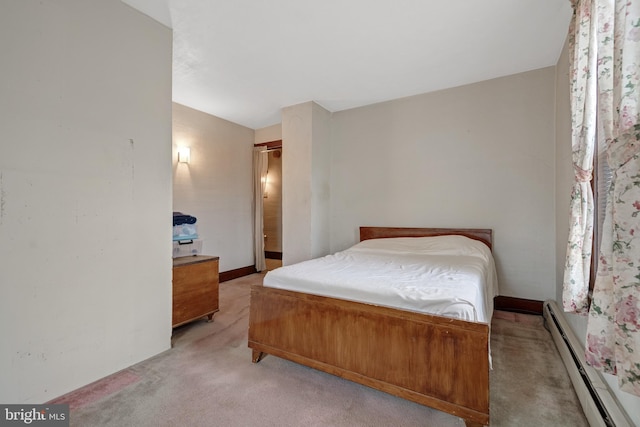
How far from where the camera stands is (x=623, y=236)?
0.87 meters

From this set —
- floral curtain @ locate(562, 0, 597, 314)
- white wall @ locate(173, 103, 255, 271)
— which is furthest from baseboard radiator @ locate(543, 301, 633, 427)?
white wall @ locate(173, 103, 255, 271)

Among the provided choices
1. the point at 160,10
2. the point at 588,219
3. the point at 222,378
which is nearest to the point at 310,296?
the point at 222,378

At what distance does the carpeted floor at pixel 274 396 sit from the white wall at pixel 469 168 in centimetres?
116

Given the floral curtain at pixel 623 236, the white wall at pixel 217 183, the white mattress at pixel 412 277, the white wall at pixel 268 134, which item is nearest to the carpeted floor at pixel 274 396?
the white mattress at pixel 412 277

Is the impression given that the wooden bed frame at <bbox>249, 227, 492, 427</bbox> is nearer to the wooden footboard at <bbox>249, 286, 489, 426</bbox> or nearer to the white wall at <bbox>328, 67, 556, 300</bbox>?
the wooden footboard at <bbox>249, 286, 489, 426</bbox>

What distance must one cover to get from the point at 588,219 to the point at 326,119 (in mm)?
3293

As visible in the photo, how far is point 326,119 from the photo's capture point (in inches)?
161

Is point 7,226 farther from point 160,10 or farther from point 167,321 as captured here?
point 160,10

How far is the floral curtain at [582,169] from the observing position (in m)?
1.48

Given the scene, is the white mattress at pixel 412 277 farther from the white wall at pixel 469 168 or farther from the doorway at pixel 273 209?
the doorway at pixel 273 209

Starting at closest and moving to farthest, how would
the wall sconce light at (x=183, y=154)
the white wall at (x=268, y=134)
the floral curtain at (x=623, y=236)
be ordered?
the floral curtain at (x=623, y=236), the wall sconce light at (x=183, y=154), the white wall at (x=268, y=134)

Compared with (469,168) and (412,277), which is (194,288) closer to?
Answer: (412,277)

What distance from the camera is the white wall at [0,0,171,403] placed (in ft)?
4.91

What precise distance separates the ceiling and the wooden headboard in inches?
69.9
